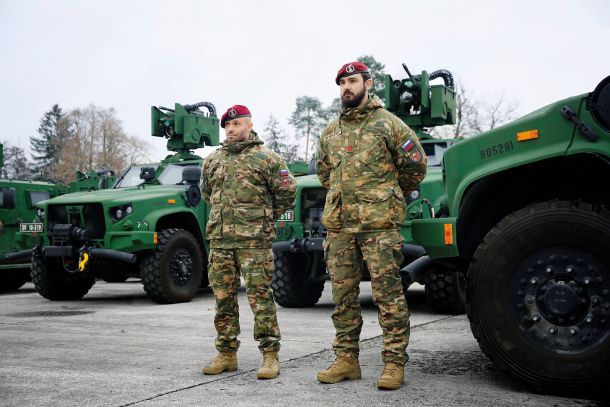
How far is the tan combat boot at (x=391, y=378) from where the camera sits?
385 cm

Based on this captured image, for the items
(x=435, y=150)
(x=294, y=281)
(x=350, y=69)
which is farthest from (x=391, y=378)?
(x=435, y=150)

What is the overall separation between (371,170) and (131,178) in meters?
7.03

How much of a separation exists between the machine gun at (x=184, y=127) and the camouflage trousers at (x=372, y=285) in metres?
7.75

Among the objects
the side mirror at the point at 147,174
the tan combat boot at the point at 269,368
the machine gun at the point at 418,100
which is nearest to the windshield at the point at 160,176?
the side mirror at the point at 147,174

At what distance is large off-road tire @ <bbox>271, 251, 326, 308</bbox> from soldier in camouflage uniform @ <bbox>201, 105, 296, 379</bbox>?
3.38 meters

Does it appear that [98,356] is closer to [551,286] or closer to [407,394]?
[407,394]

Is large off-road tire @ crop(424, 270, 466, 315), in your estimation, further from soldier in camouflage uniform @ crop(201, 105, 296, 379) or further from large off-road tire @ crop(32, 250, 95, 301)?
large off-road tire @ crop(32, 250, 95, 301)

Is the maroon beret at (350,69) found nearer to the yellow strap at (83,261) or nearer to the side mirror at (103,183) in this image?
the yellow strap at (83,261)

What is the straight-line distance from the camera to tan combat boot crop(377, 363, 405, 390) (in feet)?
12.6

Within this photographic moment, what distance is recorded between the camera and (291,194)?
4805 millimetres

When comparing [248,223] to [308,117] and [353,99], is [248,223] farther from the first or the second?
[308,117]

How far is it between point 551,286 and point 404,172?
109cm

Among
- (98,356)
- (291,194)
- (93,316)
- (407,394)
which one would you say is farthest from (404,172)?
(93,316)

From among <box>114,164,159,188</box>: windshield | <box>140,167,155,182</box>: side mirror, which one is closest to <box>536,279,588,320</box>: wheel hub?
<box>140,167,155,182</box>: side mirror
